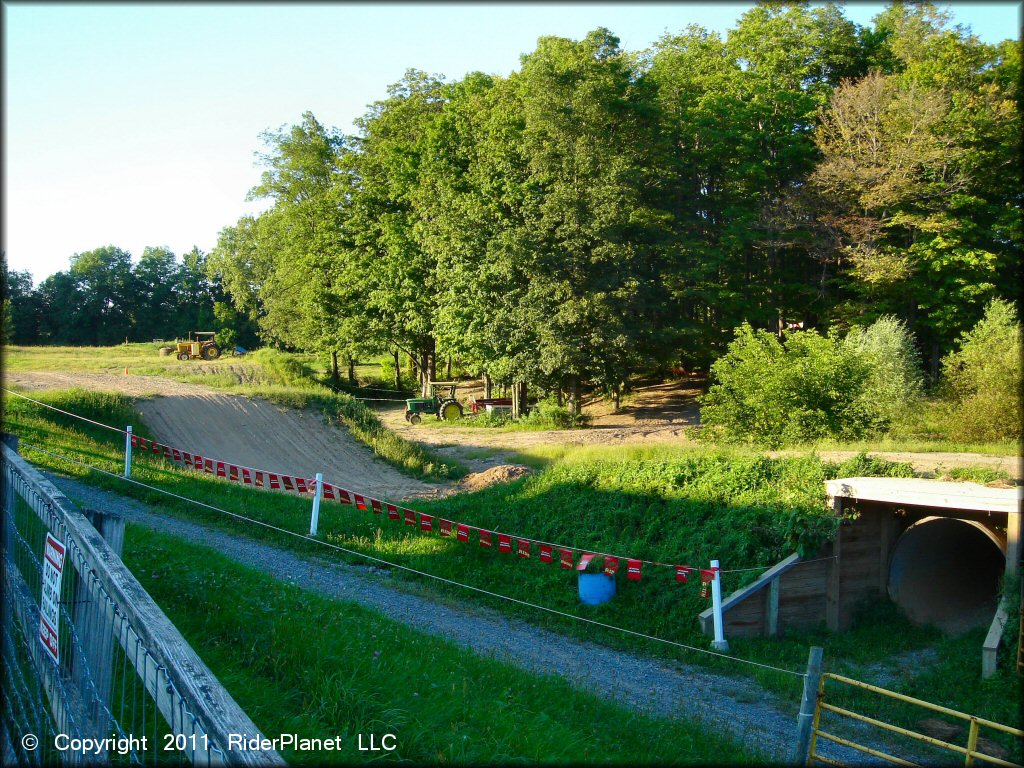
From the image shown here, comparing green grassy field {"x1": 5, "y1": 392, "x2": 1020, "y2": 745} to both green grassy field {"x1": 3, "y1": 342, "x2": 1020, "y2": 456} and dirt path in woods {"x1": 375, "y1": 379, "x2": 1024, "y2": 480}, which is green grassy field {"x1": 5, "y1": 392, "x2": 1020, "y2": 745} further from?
green grassy field {"x1": 3, "y1": 342, "x2": 1020, "y2": 456}

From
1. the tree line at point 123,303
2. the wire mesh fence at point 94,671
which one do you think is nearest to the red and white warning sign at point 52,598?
the wire mesh fence at point 94,671

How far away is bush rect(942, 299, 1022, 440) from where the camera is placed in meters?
18.9

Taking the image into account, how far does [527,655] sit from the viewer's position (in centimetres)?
995

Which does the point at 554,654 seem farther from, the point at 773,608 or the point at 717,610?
the point at 773,608

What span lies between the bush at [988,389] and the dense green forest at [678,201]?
9962 mm

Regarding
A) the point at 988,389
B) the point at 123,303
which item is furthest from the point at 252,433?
the point at 123,303

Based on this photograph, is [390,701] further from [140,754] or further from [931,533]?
[931,533]

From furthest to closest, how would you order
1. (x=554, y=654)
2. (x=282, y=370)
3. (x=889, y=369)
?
1. (x=282, y=370)
2. (x=889, y=369)
3. (x=554, y=654)

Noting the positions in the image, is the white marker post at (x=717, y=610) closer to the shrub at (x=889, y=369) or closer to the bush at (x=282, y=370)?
the shrub at (x=889, y=369)

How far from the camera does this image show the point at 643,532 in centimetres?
1403

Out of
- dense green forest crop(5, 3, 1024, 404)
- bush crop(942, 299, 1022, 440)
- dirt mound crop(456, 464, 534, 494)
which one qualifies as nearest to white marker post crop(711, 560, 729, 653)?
dirt mound crop(456, 464, 534, 494)

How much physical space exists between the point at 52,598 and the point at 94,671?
43 centimetres

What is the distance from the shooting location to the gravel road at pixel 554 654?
8.43 metres

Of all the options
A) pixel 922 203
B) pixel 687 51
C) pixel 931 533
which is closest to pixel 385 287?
pixel 687 51
